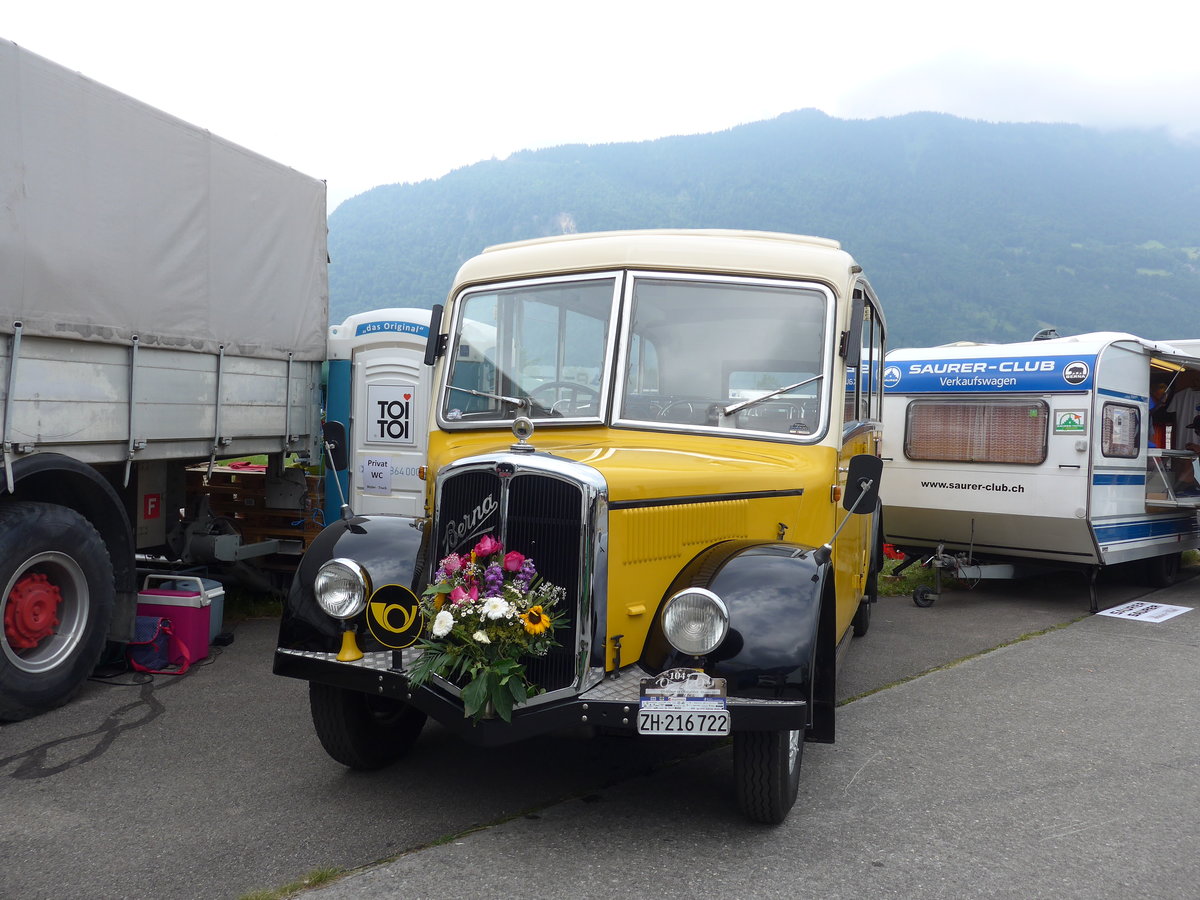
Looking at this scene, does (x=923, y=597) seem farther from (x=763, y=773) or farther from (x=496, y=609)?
(x=496, y=609)

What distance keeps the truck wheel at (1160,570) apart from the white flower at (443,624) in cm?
976

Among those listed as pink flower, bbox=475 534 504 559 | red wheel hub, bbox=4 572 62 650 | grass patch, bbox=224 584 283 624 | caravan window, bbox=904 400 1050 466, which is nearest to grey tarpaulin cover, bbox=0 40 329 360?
red wheel hub, bbox=4 572 62 650

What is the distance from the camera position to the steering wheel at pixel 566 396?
15.1 feet

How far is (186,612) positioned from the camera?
6.37 metres

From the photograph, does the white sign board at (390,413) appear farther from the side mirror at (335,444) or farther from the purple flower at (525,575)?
the purple flower at (525,575)

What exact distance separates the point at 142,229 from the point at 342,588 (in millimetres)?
3448

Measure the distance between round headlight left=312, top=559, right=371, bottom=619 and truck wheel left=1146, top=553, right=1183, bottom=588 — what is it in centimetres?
973

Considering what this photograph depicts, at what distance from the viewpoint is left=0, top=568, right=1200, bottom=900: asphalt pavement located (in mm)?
3389

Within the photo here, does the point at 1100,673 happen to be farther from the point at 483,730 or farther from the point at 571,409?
the point at 483,730

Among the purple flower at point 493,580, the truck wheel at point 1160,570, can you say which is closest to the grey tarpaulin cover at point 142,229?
the purple flower at point 493,580

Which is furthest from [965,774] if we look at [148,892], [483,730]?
[148,892]

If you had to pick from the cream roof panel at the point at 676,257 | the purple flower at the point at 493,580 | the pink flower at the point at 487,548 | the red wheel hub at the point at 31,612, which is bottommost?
the red wheel hub at the point at 31,612

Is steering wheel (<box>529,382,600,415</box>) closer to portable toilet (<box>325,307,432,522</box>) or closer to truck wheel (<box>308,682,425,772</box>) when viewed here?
truck wheel (<box>308,682,425,772</box>)

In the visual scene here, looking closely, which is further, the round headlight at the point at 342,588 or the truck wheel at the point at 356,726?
the truck wheel at the point at 356,726
